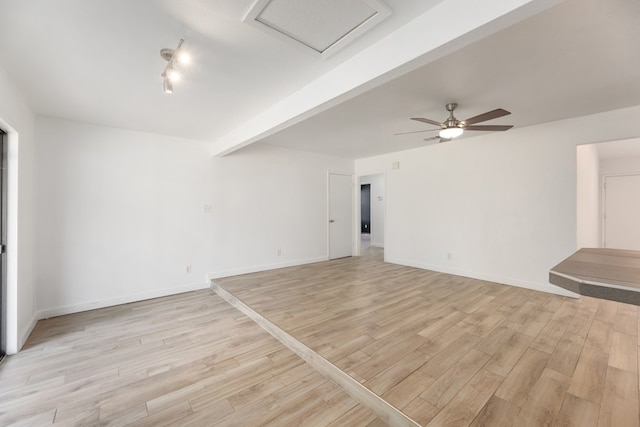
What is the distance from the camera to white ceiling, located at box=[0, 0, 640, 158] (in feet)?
5.03

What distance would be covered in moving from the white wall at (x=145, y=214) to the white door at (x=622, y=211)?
7.21 m

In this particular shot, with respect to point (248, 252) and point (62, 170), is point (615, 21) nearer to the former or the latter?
point (248, 252)

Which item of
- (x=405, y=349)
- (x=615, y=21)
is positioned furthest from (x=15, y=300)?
(x=615, y=21)

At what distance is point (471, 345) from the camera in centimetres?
229

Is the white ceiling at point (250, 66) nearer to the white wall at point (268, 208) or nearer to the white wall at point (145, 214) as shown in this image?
the white wall at point (145, 214)

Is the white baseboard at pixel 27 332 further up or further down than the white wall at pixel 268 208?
further down

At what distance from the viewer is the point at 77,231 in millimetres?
3342

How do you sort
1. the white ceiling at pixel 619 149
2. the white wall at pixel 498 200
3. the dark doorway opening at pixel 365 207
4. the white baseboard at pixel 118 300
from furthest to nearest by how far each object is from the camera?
the dark doorway opening at pixel 365 207
the white ceiling at pixel 619 149
the white wall at pixel 498 200
the white baseboard at pixel 118 300

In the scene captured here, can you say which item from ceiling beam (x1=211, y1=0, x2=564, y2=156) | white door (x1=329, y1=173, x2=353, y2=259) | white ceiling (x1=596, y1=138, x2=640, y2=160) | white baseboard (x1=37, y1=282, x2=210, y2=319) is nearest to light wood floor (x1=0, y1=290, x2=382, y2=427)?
white baseboard (x1=37, y1=282, x2=210, y2=319)

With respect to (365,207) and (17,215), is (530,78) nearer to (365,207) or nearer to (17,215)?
(17,215)

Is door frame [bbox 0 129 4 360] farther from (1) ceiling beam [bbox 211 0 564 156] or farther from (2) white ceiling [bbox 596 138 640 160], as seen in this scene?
(2) white ceiling [bbox 596 138 640 160]

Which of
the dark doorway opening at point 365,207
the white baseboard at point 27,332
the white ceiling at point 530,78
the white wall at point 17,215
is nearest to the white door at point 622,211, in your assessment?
the white ceiling at point 530,78

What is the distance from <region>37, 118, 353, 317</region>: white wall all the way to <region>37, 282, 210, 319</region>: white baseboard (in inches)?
0.5

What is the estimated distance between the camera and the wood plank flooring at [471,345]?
1.61 metres
